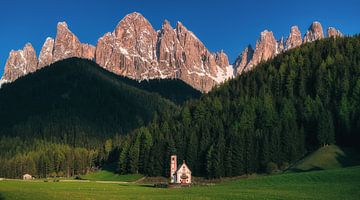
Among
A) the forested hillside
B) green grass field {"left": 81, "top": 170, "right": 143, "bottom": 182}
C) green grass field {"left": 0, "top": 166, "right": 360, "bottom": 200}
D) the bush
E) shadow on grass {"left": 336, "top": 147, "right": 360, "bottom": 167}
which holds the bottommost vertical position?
green grass field {"left": 0, "top": 166, "right": 360, "bottom": 200}

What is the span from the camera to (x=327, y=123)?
469ft

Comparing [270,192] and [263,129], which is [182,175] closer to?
[263,129]

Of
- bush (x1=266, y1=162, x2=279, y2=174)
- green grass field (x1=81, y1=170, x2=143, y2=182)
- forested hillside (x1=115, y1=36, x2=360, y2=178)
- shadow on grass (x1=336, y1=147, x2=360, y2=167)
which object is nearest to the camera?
shadow on grass (x1=336, y1=147, x2=360, y2=167)

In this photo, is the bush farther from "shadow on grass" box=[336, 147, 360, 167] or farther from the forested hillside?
"shadow on grass" box=[336, 147, 360, 167]

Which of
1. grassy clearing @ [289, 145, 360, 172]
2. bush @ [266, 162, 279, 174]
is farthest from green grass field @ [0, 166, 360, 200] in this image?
Result: bush @ [266, 162, 279, 174]

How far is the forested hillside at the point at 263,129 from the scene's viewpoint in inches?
5635

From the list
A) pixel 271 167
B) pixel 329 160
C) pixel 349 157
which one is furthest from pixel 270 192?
pixel 271 167

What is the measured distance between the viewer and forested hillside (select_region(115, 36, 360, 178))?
470ft

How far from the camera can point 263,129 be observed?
510 feet

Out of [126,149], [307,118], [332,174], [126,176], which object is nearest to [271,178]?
[332,174]

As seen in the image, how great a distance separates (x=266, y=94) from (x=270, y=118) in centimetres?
2521

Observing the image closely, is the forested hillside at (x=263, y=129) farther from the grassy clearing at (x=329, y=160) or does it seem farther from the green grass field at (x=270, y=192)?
the green grass field at (x=270, y=192)

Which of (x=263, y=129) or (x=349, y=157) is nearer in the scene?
(x=349, y=157)

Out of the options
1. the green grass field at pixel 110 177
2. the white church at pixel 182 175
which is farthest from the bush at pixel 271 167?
the green grass field at pixel 110 177
